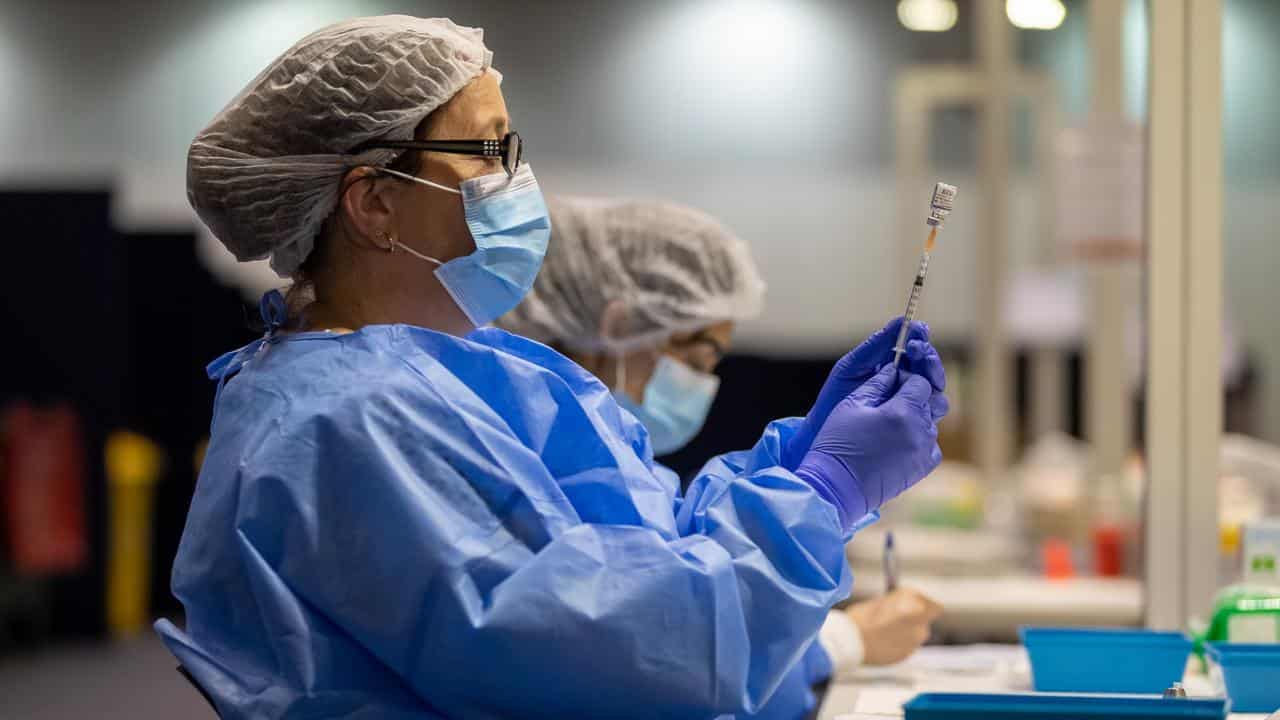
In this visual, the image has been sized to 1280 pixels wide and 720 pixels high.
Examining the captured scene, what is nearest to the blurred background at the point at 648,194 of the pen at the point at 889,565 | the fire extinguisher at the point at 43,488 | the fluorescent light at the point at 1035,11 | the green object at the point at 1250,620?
the fire extinguisher at the point at 43,488

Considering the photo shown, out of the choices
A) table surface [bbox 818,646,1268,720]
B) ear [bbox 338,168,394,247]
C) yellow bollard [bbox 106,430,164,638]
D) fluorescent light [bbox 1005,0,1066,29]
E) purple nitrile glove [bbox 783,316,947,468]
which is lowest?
yellow bollard [bbox 106,430,164,638]

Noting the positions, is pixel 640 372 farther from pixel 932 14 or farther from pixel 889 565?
pixel 932 14

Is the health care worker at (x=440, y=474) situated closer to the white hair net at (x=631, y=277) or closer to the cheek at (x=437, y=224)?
the cheek at (x=437, y=224)

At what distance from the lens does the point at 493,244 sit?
5.32ft

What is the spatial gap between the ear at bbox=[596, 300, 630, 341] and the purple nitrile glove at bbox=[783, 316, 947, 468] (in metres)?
0.88

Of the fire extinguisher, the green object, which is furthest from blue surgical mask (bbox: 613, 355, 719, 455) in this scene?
the fire extinguisher

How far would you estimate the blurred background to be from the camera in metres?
6.36

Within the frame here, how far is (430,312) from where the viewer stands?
5.36 feet

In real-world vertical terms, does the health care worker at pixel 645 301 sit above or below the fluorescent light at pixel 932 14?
below

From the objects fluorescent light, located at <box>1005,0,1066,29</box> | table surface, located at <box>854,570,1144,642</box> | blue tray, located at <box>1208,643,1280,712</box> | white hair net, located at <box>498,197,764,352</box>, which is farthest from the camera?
fluorescent light, located at <box>1005,0,1066,29</box>

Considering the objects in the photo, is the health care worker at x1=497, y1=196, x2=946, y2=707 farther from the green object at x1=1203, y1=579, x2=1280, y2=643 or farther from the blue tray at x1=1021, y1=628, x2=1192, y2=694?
the green object at x1=1203, y1=579, x2=1280, y2=643

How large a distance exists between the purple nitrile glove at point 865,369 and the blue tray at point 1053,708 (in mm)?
367

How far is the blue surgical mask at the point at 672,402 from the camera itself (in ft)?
8.30

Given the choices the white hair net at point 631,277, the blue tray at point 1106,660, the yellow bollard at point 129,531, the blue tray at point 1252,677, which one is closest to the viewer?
the blue tray at point 1252,677
